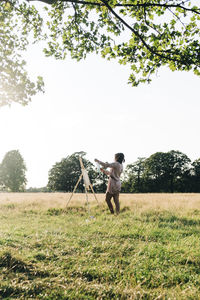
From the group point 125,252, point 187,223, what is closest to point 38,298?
point 125,252

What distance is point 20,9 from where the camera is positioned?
22.9 ft

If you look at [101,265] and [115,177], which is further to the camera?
[115,177]

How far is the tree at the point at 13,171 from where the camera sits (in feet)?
167

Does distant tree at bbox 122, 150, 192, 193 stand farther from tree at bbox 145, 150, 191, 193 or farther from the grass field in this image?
the grass field

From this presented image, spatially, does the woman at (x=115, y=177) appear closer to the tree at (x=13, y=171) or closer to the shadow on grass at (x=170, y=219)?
the shadow on grass at (x=170, y=219)

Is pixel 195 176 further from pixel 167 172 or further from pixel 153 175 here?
pixel 153 175

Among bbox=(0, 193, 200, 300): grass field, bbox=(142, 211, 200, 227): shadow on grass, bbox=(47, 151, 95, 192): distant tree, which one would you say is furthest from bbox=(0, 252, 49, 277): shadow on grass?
bbox=(47, 151, 95, 192): distant tree

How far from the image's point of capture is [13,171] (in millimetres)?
51344

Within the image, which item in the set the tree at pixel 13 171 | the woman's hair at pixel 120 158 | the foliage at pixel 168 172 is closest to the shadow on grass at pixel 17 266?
the woman's hair at pixel 120 158

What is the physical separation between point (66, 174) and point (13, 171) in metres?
13.5

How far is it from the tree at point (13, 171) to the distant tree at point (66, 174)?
806 cm

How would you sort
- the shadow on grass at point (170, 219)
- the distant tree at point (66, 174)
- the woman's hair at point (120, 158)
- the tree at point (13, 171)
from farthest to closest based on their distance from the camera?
the distant tree at point (66, 174) < the tree at point (13, 171) < the woman's hair at point (120, 158) < the shadow on grass at point (170, 219)

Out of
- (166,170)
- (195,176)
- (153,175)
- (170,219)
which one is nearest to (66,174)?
(153,175)

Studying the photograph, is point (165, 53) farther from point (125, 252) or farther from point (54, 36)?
point (125, 252)
